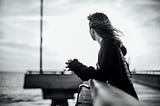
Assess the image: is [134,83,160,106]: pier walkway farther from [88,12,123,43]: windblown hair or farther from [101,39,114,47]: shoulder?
[101,39,114,47]: shoulder

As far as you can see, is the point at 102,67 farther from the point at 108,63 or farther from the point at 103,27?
the point at 103,27

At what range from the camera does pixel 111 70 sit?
6.93ft

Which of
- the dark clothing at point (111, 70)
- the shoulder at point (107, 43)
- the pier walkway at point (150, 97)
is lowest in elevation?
the pier walkway at point (150, 97)

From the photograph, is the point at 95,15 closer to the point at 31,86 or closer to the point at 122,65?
the point at 122,65

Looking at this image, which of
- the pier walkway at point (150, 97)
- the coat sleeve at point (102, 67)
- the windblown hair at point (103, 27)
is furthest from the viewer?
the pier walkway at point (150, 97)

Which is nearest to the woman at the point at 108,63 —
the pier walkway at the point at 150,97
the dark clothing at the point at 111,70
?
the dark clothing at the point at 111,70

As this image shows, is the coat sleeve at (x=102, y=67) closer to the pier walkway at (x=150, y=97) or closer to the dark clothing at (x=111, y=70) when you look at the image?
the dark clothing at (x=111, y=70)

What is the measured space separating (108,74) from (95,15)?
616 millimetres

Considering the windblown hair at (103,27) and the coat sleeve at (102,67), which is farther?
the windblown hair at (103,27)

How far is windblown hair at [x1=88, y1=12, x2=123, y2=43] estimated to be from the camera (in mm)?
2318

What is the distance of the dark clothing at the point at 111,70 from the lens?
2.08 metres

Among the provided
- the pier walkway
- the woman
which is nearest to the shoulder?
the woman

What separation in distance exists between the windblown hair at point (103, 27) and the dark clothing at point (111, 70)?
98mm

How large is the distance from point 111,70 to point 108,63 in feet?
0.26
